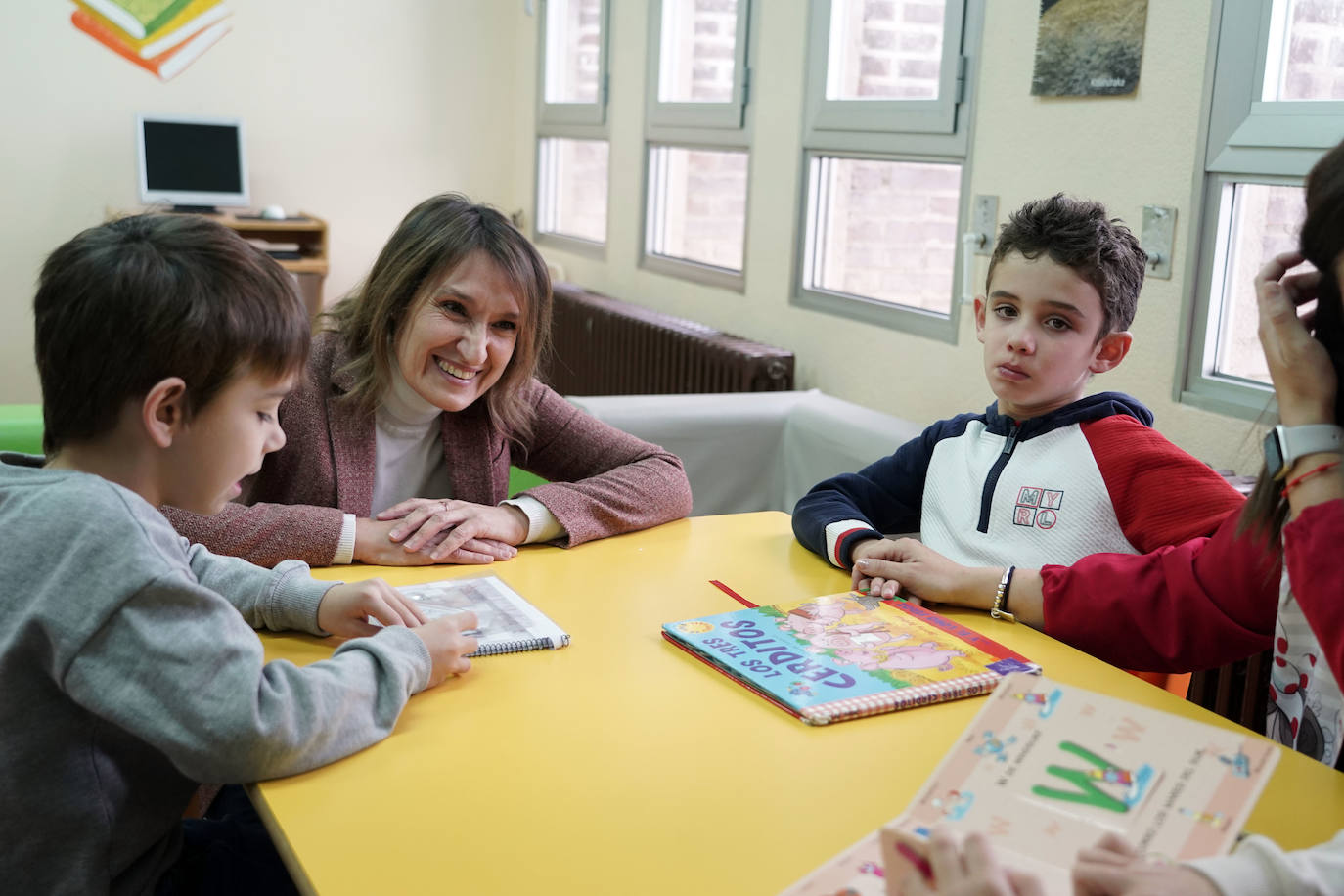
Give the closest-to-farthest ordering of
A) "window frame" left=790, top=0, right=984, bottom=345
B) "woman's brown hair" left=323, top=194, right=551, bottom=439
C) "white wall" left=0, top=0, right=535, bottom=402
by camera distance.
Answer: "woman's brown hair" left=323, top=194, right=551, bottom=439 < "window frame" left=790, top=0, right=984, bottom=345 < "white wall" left=0, top=0, right=535, bottom=402

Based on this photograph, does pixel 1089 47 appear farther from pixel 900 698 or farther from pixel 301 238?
pixel 301 238

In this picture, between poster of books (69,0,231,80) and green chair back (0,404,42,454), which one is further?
poster of books (69,0,231,80)

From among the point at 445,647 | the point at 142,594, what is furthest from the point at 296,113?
the point at 142,594

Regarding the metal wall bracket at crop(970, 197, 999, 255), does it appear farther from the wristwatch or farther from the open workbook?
the open workbook

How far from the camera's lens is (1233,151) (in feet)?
6.84

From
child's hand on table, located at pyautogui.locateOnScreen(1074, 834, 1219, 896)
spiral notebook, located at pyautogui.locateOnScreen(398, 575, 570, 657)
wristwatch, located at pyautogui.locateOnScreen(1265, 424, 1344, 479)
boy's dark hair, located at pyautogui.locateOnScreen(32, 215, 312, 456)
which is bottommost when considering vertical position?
spiral notebook, located at pyautogui.locateOnScreen(398, 575, 570, 657)

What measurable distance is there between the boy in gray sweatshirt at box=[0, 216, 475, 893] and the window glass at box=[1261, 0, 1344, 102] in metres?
1.77

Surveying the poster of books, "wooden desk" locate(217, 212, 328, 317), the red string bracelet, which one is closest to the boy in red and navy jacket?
the red string bracelet

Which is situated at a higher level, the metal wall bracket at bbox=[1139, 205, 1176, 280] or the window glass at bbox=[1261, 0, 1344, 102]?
the window glass at bbox=[1261, 0, 1344, 102]

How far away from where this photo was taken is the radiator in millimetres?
3340

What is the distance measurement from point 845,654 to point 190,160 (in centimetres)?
435

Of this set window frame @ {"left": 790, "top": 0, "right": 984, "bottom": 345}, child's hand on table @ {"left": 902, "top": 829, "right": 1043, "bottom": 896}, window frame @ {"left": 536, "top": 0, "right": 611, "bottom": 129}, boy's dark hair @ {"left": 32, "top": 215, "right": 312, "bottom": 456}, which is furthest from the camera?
window frame @ {"left": 536, "top": 0, "right": 611, "bottom": 129}

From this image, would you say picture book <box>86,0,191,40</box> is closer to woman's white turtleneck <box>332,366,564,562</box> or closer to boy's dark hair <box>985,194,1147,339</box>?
woman's white turtleneck <box>332,366,564,562</box>

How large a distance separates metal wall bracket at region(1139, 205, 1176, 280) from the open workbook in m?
1.66
